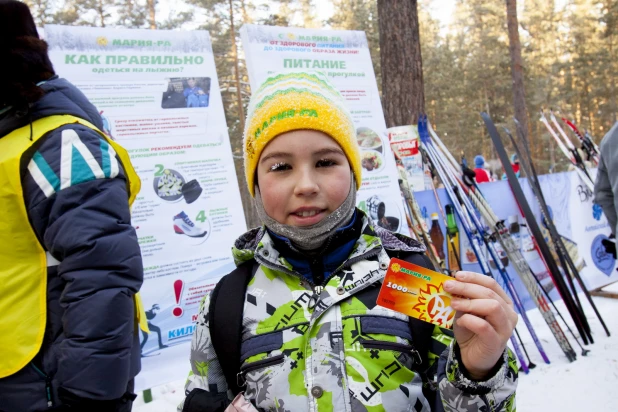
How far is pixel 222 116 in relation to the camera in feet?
11.6

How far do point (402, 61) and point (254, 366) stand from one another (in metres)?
4.52

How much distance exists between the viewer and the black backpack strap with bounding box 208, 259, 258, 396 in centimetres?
109

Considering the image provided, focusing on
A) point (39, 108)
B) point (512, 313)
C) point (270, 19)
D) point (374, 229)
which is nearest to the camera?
point (512, 313)

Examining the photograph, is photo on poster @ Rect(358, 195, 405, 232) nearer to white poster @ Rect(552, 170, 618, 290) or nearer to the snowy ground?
the snowy ground

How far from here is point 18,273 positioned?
140 cm

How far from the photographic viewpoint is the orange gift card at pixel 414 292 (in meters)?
0.89

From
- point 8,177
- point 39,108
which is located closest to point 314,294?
point 8,177

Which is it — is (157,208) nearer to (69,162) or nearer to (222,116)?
(222,116)

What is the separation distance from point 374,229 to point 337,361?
357 millimetres

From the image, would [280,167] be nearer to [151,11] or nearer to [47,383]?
[47,383]

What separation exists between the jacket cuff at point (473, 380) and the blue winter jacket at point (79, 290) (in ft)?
3.29

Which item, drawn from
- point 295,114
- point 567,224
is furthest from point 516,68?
point 295,114

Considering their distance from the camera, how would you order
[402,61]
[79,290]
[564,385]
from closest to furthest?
[79,290]
[564,385]
[402,61]

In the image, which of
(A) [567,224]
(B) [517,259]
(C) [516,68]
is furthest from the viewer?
(C) [516,68]
